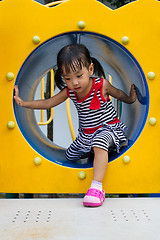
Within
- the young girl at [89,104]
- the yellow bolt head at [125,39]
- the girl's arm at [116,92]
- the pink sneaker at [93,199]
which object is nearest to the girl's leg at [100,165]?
the young girl at [89,104]

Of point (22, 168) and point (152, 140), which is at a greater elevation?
point (152, 140)

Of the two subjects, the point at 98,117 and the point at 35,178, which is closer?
the point at 35,178

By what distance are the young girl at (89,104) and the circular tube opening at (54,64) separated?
0.27ft

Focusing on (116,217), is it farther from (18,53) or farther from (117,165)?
(18,53)

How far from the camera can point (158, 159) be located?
6.13 feet

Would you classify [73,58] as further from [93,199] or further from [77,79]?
[93,199]

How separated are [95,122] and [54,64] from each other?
56 centimetres

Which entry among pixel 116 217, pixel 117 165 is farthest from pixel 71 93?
pixel 116 217

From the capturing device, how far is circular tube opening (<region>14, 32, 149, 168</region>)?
1.93m

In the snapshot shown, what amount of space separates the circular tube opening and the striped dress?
0.08 meters

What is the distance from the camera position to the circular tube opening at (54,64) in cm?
193

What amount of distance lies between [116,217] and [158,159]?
555mm

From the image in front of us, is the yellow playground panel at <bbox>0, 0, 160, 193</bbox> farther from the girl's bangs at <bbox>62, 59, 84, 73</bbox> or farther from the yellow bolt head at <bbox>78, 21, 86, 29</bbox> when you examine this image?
the girl's bangs at <bbox>62, 59, 84, 73</bbox>

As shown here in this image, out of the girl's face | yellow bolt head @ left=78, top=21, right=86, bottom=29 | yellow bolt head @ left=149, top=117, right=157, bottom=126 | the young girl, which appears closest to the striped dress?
the young girl
